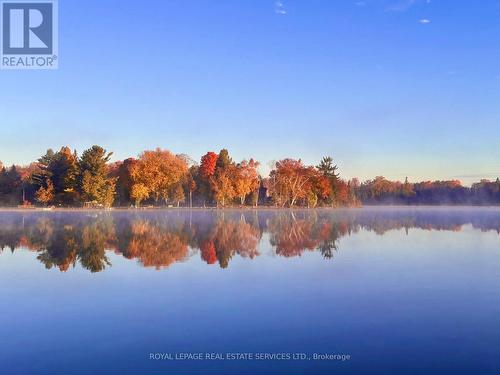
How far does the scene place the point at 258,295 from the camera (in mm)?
7961

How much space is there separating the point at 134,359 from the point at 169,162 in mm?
55809

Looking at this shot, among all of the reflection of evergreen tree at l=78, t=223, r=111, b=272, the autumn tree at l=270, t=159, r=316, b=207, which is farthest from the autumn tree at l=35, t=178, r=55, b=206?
the reflection of evergreen tree at l=78, t=223, r=111, b=272

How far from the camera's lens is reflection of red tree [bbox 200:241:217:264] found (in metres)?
12.2

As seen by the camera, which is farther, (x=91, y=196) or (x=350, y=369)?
(x=91, y=196)

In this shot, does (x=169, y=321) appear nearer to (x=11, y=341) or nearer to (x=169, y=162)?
(x=11, y=341)

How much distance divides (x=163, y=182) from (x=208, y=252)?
47.1m

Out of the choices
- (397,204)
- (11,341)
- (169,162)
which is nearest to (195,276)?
(11,341)

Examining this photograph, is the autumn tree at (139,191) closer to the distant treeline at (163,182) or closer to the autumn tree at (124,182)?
the distant treeline at (163,182)

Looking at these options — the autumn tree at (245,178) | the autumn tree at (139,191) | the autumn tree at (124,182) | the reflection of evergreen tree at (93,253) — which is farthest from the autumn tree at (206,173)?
the reflection of evergreen tree at (93,253)

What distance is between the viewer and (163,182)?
59375 millimetres

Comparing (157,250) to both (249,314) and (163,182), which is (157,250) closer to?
(249,314)

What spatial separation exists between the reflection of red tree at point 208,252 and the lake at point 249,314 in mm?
219

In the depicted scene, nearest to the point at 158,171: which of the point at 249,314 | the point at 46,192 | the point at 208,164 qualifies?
the point at 208,164

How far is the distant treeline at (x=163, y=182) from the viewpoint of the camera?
53719 mm
